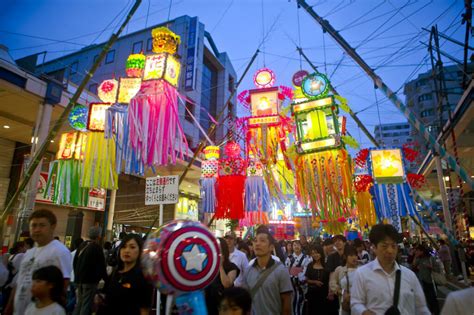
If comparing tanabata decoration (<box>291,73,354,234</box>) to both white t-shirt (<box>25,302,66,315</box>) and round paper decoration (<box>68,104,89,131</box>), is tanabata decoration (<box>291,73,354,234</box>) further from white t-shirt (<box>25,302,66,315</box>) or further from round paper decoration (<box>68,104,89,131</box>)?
white t-shirt (<box>25,302,66,315</box>)

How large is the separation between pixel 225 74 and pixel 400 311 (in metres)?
30.3

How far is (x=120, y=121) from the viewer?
269 inches

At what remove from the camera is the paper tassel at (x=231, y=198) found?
35.1 feet

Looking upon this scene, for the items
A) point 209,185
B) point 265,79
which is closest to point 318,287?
point 265,79

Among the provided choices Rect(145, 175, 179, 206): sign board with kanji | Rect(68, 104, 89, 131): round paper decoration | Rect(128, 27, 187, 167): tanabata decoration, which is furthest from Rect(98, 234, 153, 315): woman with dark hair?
Rect(68, 104, 89, 131): round paper decoration

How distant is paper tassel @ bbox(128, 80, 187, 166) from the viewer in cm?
619

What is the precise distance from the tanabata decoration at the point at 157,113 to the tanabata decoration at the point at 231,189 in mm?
4635

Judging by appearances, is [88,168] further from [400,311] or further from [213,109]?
[213,109]

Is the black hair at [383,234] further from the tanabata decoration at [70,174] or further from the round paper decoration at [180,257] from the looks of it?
the tanabata decoration at [70,174]

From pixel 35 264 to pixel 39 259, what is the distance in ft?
0.19

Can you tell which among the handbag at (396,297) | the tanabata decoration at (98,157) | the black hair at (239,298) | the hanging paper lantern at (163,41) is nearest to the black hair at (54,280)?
the black hair at (239,298)

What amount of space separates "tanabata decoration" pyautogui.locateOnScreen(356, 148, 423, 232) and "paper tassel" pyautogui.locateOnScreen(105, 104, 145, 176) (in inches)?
279

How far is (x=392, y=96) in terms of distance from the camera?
6691 mm

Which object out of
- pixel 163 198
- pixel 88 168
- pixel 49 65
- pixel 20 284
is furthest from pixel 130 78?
pixel 49 65
